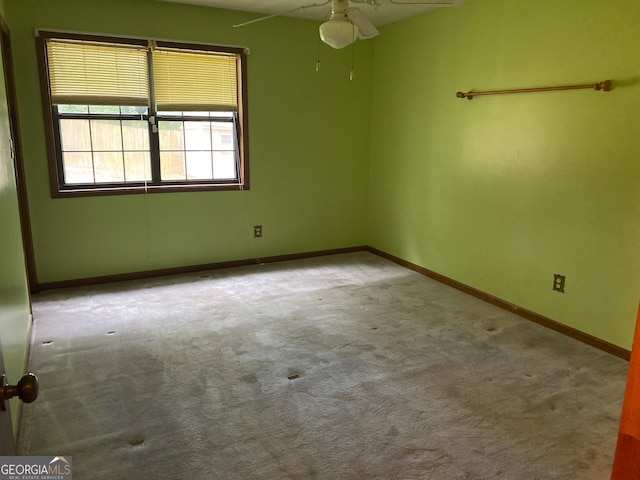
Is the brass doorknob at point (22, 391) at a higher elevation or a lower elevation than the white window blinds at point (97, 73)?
lower

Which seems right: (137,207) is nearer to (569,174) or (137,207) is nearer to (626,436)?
(569,174)

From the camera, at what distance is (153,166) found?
4395 mm

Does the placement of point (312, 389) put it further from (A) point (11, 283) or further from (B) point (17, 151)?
(B) point (17, 151)

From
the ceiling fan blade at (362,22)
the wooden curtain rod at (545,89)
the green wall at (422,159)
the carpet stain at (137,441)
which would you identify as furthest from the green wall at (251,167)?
the carpet stain at (137,441)

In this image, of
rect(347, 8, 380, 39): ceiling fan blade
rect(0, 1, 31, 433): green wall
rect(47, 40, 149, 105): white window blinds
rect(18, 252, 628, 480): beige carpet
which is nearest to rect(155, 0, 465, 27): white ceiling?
rect(47, 40, 149, 105): white window blinds

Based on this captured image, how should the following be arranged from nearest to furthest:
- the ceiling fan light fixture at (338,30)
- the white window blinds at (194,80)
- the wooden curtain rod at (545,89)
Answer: the ceiling fan light fixture at (338,30) < the wooden curtain rod at (545,89) < the white window blinds at (194,80)

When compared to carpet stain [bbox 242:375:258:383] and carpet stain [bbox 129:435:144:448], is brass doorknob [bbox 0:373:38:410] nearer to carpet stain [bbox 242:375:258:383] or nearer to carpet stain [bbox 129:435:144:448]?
carpet stain [bbox 129:435:144:448]

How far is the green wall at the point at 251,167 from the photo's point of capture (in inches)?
154

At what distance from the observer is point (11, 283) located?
2449mm

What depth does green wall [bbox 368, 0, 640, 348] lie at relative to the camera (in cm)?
294

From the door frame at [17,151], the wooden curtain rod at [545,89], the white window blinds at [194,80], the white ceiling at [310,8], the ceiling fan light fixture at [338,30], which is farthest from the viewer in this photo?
the white window blinds at [194,80]

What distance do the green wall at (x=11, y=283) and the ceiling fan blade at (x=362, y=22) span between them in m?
2.13

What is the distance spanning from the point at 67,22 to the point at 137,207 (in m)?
1.61

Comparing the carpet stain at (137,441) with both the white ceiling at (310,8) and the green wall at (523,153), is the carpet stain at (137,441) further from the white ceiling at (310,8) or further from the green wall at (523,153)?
the white ceiling at (310,8)
